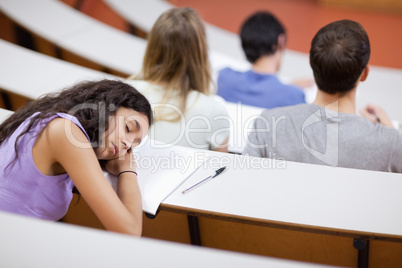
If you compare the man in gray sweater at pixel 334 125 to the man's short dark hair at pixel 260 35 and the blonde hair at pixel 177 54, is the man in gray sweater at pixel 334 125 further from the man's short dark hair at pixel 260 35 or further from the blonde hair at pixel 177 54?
the man's short dark hair at pixel 260 35

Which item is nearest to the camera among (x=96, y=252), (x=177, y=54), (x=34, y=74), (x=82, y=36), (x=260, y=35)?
(x=96, y=252)

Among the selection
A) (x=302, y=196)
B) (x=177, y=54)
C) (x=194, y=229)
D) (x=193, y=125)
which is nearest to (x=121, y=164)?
(x=194, y=229)

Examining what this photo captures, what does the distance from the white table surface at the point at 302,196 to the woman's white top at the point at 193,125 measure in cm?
31

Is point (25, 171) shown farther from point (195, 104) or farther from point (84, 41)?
point (84, 41)

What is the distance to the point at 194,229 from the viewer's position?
57.5 inches

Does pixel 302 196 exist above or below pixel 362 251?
above

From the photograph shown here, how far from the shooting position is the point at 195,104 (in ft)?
5.92

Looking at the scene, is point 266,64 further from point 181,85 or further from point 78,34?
point 78,34

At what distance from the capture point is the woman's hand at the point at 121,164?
1395 millimetres

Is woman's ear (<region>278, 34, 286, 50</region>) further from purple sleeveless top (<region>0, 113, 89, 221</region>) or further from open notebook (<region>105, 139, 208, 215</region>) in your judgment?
purple sleeveless top (<region>0, 113, 89, 221</region>)

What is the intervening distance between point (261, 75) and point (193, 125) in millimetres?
708

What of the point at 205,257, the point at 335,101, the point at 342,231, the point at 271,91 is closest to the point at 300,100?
the point at 271,91

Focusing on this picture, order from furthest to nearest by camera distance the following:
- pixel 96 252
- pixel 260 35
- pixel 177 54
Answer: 1. pixel 260 35
2. pixel 177 54
3. pixel 96 252

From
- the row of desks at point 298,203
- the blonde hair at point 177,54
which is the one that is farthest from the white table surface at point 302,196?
the blonde hair at point 177,54
